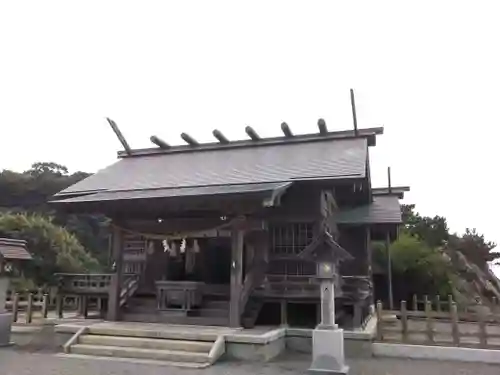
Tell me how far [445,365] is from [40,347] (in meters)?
8.31

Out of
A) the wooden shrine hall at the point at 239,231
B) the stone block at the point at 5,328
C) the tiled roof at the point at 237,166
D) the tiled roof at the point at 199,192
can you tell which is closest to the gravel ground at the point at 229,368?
the stone block at the point at 5,328

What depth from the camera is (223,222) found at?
10.4m

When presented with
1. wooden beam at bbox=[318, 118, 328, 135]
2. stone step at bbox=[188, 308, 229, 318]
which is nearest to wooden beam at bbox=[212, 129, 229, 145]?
wooden beam at bbox=[318, 118, 328, 135]

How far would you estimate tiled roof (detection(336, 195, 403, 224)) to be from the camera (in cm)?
1220

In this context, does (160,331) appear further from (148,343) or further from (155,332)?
(148,343)

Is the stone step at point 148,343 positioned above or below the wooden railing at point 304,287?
below

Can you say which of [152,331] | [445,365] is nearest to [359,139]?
[445,365]

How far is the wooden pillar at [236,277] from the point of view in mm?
9609

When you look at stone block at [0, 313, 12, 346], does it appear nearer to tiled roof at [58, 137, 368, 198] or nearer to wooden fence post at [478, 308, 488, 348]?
tiled roof at [58, 137, 368, 198]

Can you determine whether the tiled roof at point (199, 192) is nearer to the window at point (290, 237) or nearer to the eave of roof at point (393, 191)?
the window at point (290, 237)

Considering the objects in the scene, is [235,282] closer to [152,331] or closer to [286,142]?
[152,331]

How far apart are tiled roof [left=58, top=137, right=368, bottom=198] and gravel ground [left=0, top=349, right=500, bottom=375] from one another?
4.00 metres

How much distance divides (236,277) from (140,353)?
2599mm

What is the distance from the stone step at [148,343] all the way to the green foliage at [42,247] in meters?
11.2
